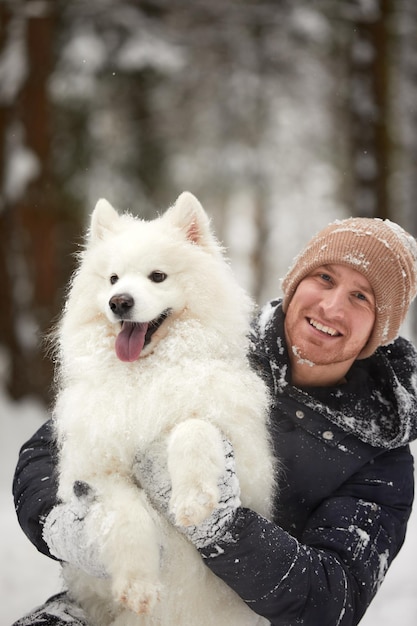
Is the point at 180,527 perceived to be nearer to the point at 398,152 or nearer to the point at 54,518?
the point at 54,518

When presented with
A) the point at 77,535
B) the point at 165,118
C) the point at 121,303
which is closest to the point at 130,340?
the point at 121,303

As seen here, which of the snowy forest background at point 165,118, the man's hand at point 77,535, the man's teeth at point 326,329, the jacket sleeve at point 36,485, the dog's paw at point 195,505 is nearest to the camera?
the dog's paw at point 195,505

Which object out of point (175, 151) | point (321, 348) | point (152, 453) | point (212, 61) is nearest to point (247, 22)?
point (212, 61)

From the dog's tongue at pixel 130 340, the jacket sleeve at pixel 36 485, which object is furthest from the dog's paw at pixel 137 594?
the dog's tongue at pixel 130 340

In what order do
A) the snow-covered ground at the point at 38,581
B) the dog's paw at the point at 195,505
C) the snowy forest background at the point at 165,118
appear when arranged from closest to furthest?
the dog's paw at the point at 195,505 < the snow-covered ground at the point at 38,581 < the snowy forest background at the point at 165,118

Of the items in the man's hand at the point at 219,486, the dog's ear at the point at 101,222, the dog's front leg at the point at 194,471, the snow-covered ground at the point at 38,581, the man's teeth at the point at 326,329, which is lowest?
the snow-covered ground at the point at 38,581

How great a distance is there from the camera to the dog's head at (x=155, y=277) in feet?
7.46

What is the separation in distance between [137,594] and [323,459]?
2.93 ft

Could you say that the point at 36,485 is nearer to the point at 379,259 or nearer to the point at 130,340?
the point at 130,340

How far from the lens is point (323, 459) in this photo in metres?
2.39

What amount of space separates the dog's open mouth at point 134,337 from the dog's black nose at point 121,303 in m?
0.10

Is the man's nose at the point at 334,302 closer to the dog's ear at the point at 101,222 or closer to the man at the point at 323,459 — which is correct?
the man at the point at 323,459

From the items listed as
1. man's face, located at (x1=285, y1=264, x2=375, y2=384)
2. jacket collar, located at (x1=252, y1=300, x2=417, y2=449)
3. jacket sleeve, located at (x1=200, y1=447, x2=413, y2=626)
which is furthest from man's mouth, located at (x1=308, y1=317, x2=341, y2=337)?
jacket sleeve, located at (x1=200, y1=447, x2=413, y2=626)

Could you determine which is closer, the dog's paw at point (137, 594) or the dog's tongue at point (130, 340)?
the dog's paw at point (137, 594)
